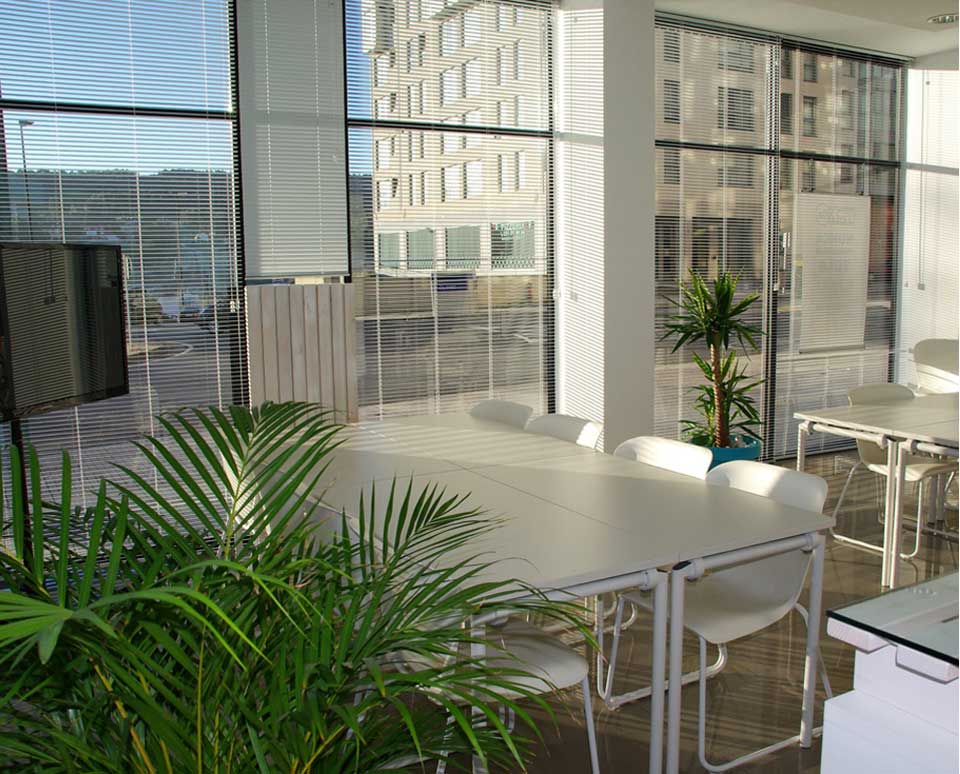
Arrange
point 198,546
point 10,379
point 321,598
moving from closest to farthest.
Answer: point 321,598
point 198,546
point 10,379

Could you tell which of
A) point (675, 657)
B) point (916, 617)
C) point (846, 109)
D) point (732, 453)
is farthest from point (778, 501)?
point (846, 109)

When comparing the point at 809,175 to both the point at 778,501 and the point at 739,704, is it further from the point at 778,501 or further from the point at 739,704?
the point at 739,704

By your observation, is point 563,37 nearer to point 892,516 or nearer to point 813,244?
point 813,244

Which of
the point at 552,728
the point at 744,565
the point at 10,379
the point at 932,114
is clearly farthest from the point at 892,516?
the point at 932,114

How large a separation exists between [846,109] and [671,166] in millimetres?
1783

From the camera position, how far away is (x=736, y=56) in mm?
6438

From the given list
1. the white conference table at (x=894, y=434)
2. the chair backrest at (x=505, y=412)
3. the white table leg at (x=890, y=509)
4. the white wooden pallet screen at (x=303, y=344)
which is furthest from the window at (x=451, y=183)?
the white table leg at (x=890, y=509)

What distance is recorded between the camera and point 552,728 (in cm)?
307

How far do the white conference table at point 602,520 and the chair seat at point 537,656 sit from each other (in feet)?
0.58

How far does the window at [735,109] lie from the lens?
21.1ft

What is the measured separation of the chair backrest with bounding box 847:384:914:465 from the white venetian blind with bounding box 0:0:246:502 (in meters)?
3.36

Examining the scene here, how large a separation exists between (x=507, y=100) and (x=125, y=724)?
16.0 feet

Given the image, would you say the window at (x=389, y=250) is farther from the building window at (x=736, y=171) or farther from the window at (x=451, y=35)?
the building window at (x=736, y=171)

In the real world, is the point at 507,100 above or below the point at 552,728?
above
